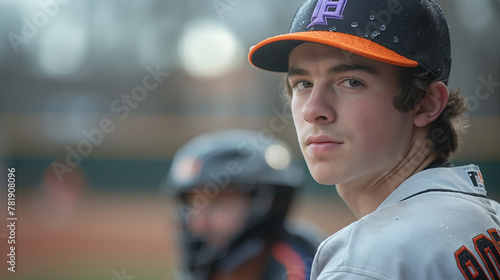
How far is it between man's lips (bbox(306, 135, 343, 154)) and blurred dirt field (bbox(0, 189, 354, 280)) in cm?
495

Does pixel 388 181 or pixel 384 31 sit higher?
pixel 384 31

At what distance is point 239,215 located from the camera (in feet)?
7.50

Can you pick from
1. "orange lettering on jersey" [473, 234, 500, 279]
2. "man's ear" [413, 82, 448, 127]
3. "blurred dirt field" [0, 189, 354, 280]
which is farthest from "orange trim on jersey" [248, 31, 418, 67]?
"blurred dirt field" [0, 189, 354, 280]

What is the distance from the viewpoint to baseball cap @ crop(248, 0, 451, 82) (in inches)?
37.9

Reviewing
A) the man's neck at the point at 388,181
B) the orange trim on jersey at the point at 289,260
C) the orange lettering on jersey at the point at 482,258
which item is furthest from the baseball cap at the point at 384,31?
the orange trim on jersey at the point at 289,260

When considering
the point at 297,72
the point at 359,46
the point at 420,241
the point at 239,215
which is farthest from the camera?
the point at 239,215

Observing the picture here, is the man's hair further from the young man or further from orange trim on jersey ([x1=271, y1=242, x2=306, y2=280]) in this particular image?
orange trim on jersey ([x1=271, y1=242, x2=306, y2=280])

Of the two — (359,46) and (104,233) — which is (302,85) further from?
(104,233)

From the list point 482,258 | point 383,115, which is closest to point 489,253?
point 482,258

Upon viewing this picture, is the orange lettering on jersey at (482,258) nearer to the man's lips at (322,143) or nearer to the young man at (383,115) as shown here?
the young man at (383,115)

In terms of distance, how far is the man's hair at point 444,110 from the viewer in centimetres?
101

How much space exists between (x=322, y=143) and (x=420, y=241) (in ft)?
0.96

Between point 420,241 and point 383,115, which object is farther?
point 383,115

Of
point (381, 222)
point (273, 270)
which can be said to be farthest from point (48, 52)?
point (381, 222)
